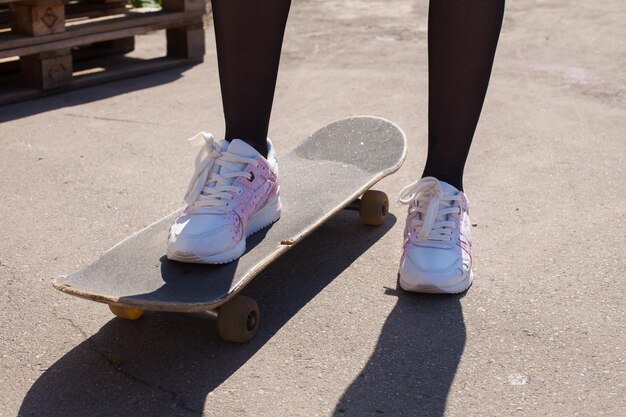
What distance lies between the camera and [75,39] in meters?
4.26

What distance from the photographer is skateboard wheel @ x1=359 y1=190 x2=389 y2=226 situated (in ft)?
8.89

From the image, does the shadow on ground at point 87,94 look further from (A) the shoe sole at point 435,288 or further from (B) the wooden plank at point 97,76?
(A) the shoe sole at point 435,288

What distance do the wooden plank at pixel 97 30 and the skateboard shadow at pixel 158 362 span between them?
2.15 meters

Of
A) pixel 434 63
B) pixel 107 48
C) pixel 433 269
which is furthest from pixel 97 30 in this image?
pixel 433 269

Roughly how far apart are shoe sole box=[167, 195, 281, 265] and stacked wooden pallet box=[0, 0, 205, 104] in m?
2.15

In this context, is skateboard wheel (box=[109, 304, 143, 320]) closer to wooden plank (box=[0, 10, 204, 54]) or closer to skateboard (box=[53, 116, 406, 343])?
skateboard (box=[53, 116, 406, 343])

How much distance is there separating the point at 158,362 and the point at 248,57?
746mm

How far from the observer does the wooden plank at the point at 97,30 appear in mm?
4047

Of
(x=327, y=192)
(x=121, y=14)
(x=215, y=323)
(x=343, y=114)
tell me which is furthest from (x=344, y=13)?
(x=215, y=323)

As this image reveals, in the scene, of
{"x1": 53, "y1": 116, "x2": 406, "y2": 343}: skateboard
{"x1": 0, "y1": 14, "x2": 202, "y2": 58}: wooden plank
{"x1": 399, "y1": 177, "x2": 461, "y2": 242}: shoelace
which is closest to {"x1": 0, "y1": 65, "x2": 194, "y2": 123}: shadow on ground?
{"x1": 0, "y1": 14, "x2": 202, "y2": 58}: wooden plank

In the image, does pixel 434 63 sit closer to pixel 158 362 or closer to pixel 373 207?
pixel 373 207

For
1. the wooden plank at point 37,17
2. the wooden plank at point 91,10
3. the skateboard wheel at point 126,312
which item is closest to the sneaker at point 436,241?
the skateboard wheel at point 126,312

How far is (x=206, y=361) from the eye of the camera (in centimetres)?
200

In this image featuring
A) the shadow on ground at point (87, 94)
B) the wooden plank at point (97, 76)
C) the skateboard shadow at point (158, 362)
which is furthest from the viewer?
the wooden plank at point (97, 76)
